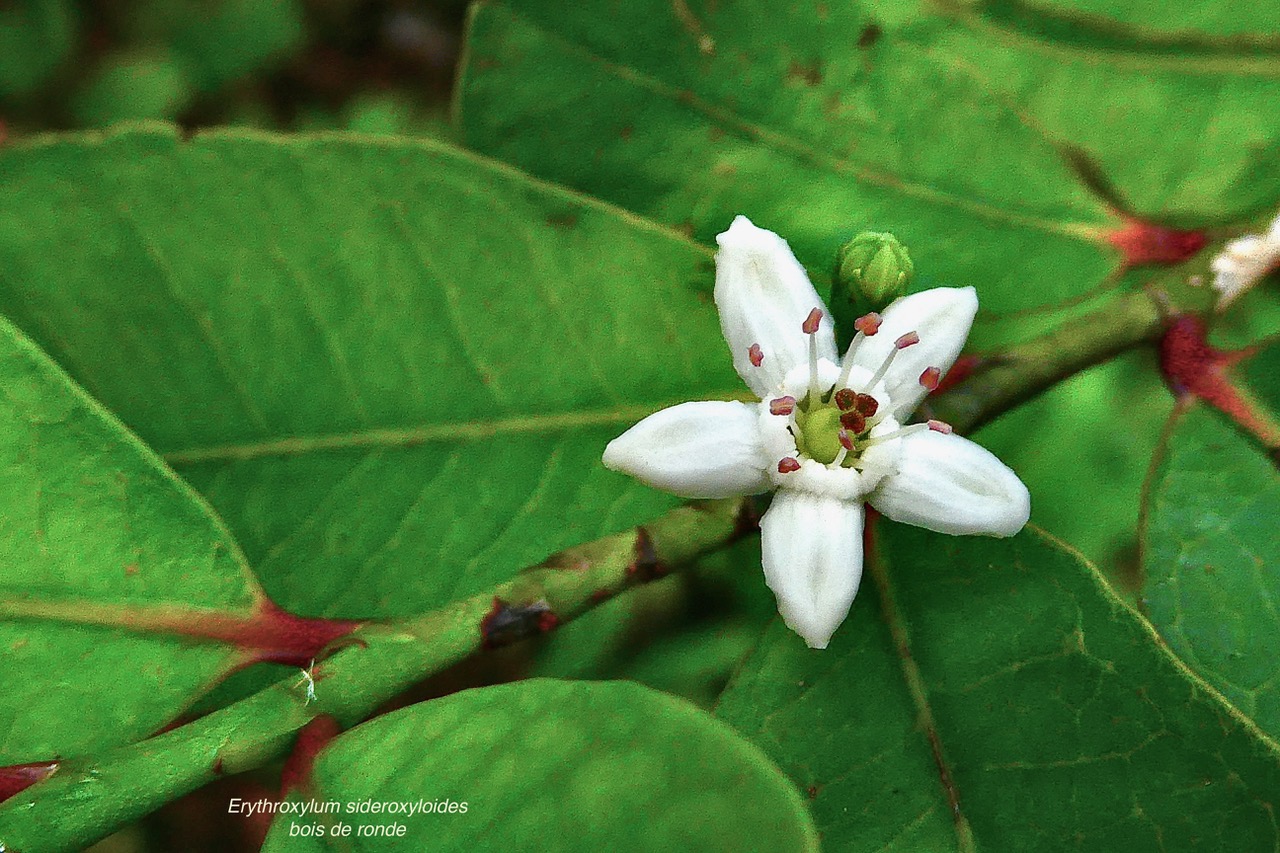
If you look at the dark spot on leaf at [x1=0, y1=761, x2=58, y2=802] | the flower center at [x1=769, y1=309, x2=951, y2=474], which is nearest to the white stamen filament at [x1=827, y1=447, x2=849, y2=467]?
the flower center at [x1=769, y1=309, x2=951, y2=474]

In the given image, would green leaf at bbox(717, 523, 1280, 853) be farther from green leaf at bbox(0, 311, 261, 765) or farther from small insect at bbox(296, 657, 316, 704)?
green leaf at bbox(0, 311, 261, 765)

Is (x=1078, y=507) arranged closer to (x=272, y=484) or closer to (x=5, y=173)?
(x=272, y=484)

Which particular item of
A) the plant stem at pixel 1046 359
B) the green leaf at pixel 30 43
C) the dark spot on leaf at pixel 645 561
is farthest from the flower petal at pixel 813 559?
the green leaf at pixel 30 43

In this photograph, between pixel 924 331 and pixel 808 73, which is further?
pixel 808 73

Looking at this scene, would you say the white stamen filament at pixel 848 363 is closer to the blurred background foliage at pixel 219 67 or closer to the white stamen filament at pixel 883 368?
the white stamen filament at pixel 883 368

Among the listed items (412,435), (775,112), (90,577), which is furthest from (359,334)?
(775,112)

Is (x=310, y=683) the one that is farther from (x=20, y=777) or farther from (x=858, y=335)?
(x=858, y=335)

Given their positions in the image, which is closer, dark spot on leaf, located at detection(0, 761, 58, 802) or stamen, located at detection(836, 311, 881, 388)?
dark spot on leaf, located at detection(0, 761, 58, 802)
